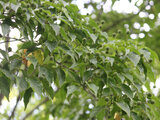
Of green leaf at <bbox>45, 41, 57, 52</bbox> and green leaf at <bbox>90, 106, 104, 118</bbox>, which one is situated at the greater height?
green leaf at <bbox>45, 41, 57, 52</bbox>

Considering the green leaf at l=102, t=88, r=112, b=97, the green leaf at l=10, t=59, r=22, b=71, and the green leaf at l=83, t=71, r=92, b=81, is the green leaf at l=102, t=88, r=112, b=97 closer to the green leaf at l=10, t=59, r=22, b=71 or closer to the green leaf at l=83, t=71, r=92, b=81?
the green leaf at l=83, t=71, r=92, b=81

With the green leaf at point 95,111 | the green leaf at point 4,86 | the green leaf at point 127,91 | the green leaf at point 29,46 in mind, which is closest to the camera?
the green leaf at point 4,86

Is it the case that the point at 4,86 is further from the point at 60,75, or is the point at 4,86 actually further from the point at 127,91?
the point at 127,91

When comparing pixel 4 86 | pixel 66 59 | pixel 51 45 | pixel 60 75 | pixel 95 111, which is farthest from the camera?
pixel 66 59

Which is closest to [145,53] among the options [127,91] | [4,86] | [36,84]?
[127,91]

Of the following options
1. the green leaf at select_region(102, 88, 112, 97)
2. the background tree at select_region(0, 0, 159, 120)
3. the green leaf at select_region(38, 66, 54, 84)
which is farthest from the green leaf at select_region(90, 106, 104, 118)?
the green leaf at select_region(38, 66, 54, 84)

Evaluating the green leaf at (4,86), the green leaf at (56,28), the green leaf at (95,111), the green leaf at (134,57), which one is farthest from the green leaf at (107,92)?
the green leaf at (4,86)

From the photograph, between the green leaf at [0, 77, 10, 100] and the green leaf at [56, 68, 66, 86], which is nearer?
the green leaf at [0, 77, 10, 100]

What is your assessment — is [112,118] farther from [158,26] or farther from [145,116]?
[158,26]

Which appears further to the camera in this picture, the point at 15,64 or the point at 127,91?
the point at 127,91

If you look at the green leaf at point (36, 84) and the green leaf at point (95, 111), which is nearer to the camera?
the green leaf at point (36, 84)

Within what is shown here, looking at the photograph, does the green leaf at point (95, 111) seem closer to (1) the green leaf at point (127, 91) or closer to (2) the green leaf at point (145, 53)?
(1) the green leaf at point (127, 91)

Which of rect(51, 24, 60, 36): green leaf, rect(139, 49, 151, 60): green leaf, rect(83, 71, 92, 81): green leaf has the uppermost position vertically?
rect(51, 24, 60, 36): green leaf

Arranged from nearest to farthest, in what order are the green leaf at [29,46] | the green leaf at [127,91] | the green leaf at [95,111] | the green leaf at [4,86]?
the green leaf at [4,86] < the green leaf at [29,46] < the green leaf at [127,91] < the green leaf at [95,111]
